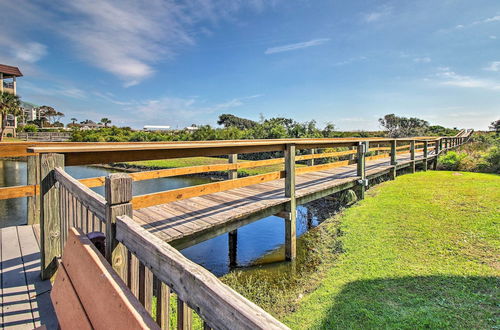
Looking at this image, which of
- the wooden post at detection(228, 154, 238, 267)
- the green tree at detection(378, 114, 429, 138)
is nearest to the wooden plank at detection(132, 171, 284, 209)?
the wooden post at detection(228, 154, 238, 267)

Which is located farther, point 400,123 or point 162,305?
point 400,123

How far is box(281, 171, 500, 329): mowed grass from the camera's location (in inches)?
94.1

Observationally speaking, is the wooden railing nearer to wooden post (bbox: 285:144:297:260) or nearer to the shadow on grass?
the shadow on grass

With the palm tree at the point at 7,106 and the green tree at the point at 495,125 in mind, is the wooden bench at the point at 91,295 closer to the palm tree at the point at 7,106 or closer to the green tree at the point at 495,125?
the green tree at the point at 495,125

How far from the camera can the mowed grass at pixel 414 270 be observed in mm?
2391

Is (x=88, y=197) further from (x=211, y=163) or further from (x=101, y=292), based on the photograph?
(x=211, y=163)

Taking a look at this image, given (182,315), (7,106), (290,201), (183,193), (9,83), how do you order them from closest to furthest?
(182,315) < (183,193) < (290,201) < (7,106) < (9,83)

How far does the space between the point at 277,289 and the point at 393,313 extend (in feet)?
4.77

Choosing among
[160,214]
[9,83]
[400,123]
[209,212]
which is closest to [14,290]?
[160,214]

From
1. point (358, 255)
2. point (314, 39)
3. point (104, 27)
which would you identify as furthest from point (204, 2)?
point (358, 255)

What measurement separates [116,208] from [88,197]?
349 millimetres

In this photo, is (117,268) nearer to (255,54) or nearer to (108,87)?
(255,54)

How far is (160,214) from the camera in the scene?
3352mm

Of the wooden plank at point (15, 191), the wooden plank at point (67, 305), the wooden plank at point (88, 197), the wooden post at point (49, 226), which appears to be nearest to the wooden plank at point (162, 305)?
the wooden plank at point (67, 305)
